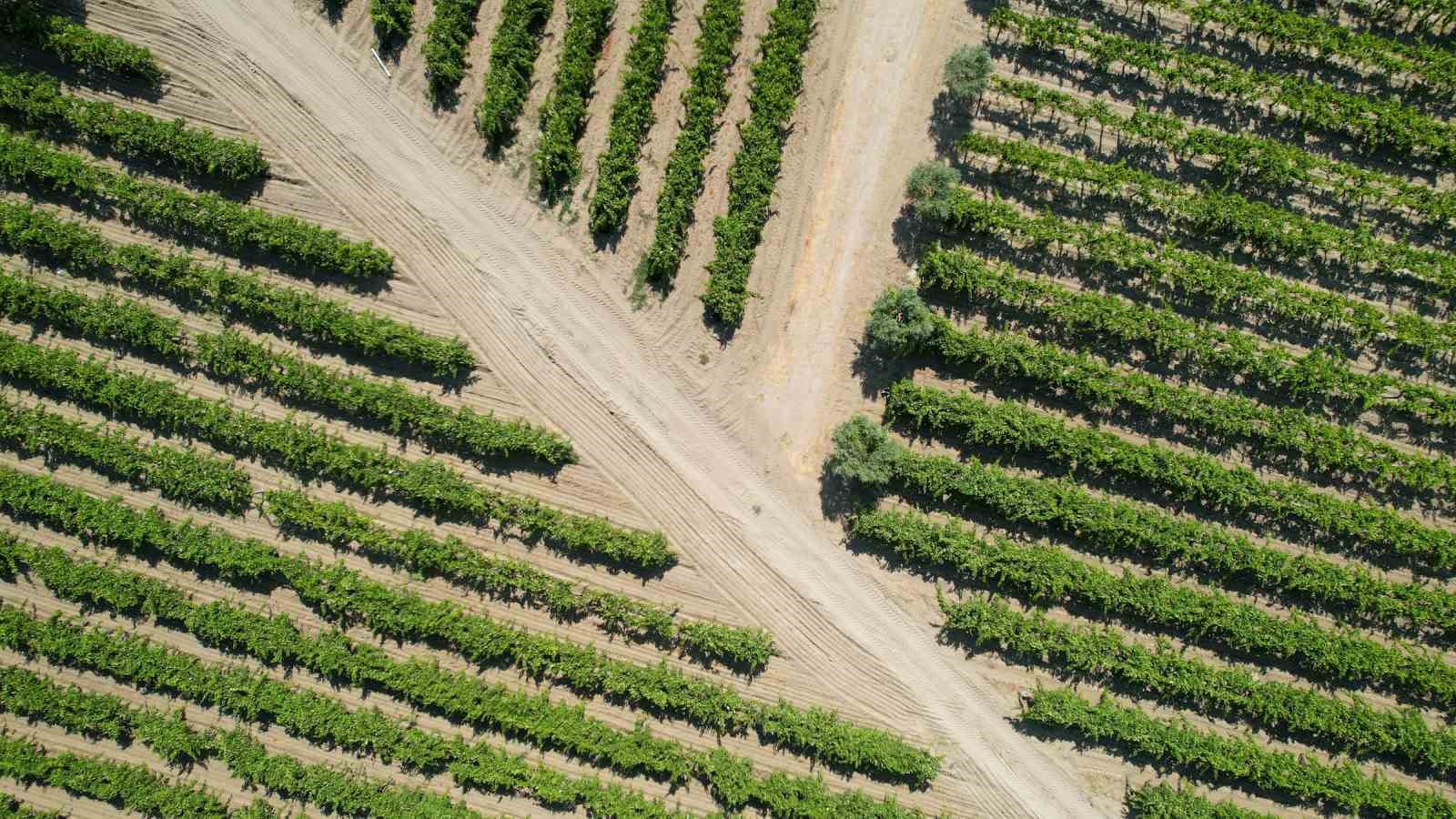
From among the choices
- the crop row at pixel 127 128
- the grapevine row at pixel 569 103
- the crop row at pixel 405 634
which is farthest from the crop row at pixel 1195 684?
the crop row at pixel 127 128

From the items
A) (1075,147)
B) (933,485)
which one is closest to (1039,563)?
(933,485)

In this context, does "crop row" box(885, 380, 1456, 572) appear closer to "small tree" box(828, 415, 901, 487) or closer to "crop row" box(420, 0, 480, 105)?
"small tree" box(828, 415, 901, 487)

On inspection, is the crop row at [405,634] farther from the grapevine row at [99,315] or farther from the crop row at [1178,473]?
the crop row at [1178,473]

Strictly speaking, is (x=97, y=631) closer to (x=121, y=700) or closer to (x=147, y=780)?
(x=121, y=700)

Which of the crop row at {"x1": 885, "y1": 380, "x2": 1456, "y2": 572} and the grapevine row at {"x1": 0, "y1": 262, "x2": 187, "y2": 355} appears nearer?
the grapevine row at {"x1": 0, "y1": 262, "x2": 187, "y2": 355}

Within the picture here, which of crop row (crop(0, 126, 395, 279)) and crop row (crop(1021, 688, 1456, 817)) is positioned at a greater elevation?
crop row (crop(0, 126, 395, 279))

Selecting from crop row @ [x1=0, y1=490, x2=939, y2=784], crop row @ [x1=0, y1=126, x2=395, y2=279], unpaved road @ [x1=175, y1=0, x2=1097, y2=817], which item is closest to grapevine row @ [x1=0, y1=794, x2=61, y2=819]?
crop row @ [x1=0, y1=490, x2=939, y2=784]
